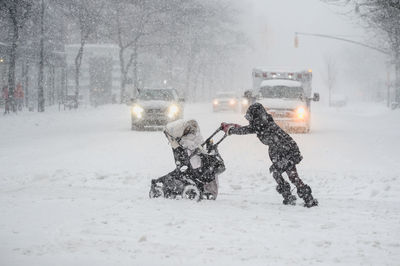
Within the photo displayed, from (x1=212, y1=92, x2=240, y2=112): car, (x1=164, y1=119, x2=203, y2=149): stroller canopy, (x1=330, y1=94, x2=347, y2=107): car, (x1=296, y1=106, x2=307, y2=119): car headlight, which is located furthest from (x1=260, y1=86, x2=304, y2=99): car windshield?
(x1=330, y1=94, x2=347, y2=107): car

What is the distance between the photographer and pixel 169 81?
180 feet

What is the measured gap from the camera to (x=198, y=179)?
316 inches

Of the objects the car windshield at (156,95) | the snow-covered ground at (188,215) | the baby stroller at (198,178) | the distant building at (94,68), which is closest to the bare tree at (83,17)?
the distant building at (94,68)

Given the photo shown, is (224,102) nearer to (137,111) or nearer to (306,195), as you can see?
(137,111)

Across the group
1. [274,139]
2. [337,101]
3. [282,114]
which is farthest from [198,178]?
[337,101]

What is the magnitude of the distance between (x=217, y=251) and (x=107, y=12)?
3827 centimetres

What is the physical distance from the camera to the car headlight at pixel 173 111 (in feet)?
71.9

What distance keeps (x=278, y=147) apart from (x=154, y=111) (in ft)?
47.6

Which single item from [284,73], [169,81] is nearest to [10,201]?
[284,73]

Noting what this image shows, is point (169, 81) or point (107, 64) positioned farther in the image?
point (169, 81)

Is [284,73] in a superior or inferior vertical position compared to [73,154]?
superior

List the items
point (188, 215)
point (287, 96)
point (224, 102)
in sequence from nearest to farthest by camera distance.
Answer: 1. point (188, 215)
2. point (287, 96)
3. point (224, 102)

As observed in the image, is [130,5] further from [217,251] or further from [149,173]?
[217,251]

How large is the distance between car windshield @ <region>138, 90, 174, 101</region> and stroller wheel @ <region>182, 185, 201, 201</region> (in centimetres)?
1477
